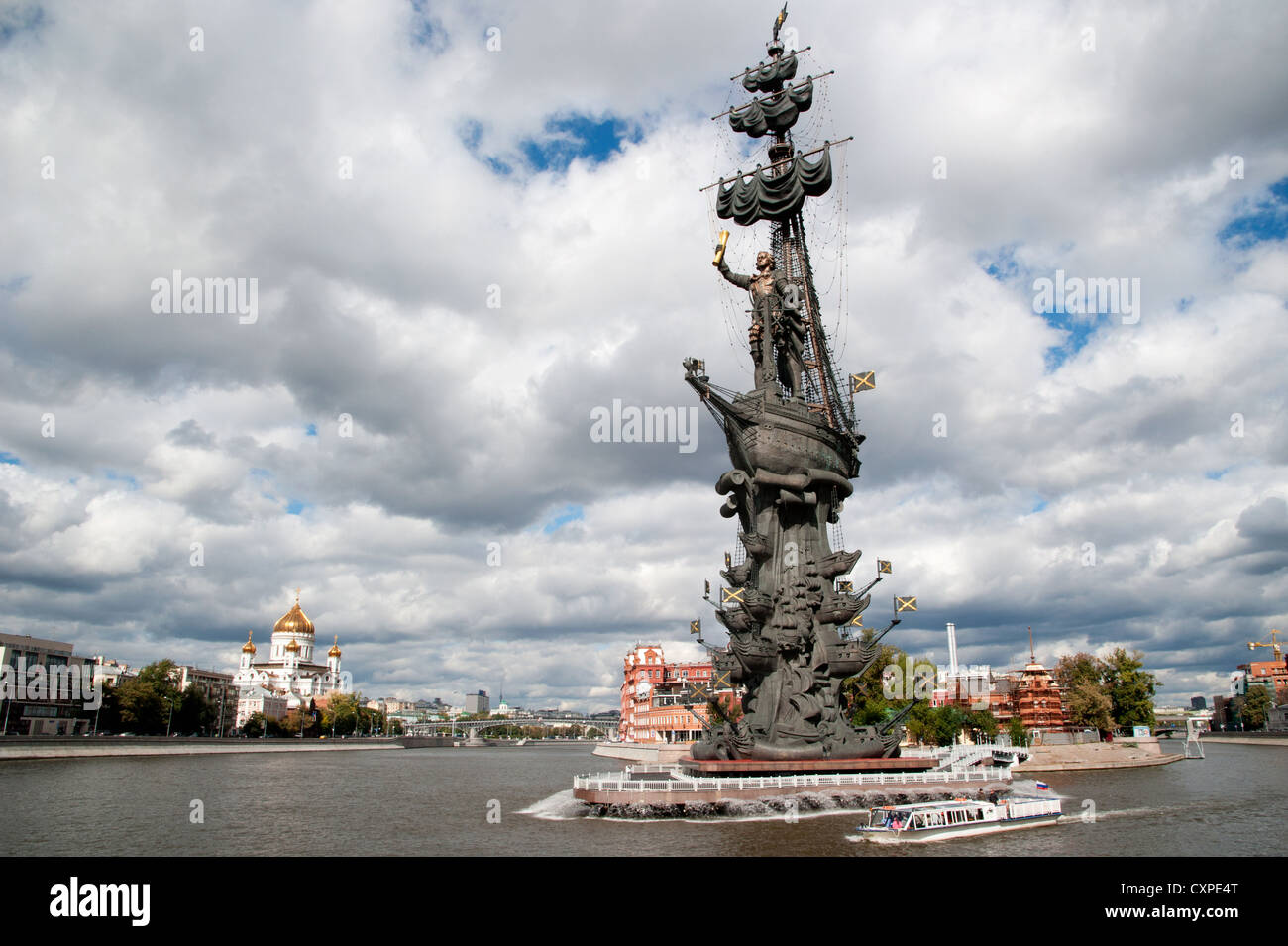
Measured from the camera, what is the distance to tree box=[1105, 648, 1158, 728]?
10562 cm

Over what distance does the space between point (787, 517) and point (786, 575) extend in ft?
15.0

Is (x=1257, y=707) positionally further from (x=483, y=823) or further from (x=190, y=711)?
(x=190, y=711)

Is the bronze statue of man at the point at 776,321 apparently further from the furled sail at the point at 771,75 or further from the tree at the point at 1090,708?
the tree at the point at 1090,708

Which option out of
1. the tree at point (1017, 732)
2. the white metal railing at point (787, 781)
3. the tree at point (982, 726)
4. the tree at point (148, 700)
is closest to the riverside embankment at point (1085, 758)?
the tree at point (1017, 732)

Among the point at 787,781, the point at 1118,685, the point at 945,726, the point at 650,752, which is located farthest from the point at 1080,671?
the point at 787,781

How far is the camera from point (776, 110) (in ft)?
233

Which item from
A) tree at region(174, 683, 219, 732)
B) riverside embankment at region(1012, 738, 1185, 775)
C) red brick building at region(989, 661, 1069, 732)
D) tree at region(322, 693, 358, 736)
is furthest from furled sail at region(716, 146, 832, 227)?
tree at region(322, 693, 358, 736)

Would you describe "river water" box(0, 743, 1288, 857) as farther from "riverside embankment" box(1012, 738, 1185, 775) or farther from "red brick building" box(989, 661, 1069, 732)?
"red brick building" box(989, 661, 1069, 732)

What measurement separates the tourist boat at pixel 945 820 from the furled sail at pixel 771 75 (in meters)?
61.8

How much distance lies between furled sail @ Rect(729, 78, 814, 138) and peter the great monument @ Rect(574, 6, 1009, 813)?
0.12 m
